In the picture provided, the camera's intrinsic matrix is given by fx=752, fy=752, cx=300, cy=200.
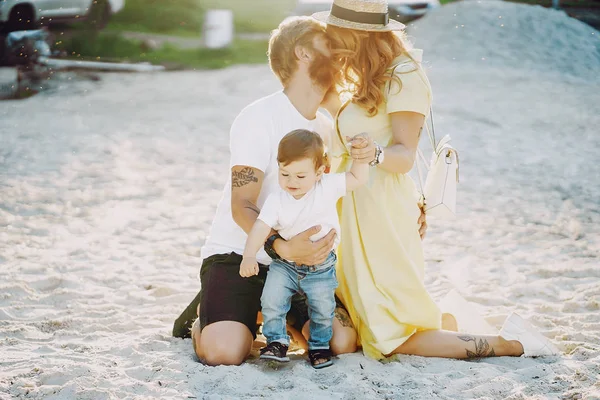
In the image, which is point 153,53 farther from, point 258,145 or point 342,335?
point 342,335

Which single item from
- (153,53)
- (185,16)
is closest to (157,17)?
(185,16)

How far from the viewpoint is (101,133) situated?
360 inches

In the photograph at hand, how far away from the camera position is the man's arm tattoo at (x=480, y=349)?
11.4 feet

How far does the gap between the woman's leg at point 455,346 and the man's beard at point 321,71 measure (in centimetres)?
126

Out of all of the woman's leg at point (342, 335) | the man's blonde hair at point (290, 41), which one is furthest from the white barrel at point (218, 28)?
the woman's leg at point (342, 335)

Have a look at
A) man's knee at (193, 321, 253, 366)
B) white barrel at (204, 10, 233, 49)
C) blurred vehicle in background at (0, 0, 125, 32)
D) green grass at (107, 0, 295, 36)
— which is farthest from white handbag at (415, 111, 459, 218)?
green grass at (107, 0, 295, 36)

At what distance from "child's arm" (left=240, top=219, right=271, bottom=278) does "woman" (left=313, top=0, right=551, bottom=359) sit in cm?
53

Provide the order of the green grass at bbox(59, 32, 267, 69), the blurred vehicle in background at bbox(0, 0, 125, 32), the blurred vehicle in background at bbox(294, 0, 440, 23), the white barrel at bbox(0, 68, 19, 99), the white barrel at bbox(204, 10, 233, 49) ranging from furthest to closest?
the white barrel at bbox(204, 10, 233, 49) < the blurred vehicle in background at bbox(294, 0, 440, 23) < the green grass at bbox(59, 32, 267, 69) < the blurred vehicle in background at bbox(0, 0, 125, 32) < the white barrel at bbox(0, 68, 19, 99)

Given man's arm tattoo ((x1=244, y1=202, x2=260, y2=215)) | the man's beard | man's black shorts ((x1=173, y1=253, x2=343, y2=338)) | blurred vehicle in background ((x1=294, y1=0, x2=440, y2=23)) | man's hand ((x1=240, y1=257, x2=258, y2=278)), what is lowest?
blurred vehicle in background ((x1=294, y1=0, x2=440, y2=23))

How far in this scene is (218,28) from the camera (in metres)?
17.7

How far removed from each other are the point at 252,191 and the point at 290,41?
721 mm

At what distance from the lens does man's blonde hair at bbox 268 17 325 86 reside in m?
3.49

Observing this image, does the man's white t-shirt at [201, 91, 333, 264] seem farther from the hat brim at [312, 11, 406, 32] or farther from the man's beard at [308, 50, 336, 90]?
the hat brim at [312, 11, 406, 32]

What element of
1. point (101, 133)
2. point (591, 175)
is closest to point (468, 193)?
point (591, 175)
